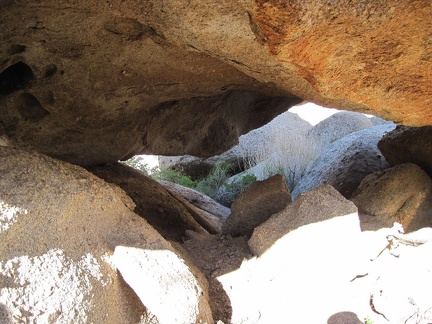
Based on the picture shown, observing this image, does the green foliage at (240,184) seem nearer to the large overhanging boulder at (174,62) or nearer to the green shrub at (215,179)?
the green shrub at (215,179)

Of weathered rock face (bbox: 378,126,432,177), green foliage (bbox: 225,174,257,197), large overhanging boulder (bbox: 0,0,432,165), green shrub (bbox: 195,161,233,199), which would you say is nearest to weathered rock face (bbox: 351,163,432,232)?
weathered rock face (bbox: 378,126,432,177)

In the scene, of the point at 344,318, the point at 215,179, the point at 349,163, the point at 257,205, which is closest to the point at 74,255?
the point at 344,318

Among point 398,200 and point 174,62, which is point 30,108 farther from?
point 398,200

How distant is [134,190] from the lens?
3.80 meters

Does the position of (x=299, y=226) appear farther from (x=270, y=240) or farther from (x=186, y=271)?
(x=186, y=271)

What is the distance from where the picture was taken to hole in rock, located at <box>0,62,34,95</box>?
9.09 ft

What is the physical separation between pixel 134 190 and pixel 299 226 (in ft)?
5.80

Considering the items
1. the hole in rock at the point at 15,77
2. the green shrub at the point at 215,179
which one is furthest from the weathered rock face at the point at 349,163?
the hole in rock at the point at 15,77

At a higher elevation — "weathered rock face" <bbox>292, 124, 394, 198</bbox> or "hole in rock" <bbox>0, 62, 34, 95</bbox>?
"hole in rock" <bbox>0, 62, 34, 95</bbox>

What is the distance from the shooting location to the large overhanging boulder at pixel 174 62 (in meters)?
1.86

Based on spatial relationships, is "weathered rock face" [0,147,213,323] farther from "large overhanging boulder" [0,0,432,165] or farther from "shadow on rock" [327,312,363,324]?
"large overhanging boulder" [0,0,432,165]

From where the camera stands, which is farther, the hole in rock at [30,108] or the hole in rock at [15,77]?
the hole in rock at [30,108]

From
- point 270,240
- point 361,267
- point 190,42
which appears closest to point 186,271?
point 270,240

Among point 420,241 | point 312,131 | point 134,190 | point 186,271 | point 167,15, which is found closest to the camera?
point 186,271
